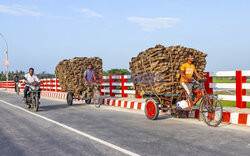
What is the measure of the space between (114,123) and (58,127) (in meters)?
1.65

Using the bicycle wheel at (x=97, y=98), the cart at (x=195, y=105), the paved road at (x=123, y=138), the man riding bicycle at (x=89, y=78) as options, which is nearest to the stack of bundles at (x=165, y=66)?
the cart at (x=195, y=105)

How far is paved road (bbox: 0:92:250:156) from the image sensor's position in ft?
17.6

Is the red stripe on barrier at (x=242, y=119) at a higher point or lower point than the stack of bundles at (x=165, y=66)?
lower

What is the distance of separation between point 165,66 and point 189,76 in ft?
2.57

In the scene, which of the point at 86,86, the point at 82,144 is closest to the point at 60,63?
the point at 86,86

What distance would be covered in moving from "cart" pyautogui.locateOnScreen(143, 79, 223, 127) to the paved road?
336 millimetres

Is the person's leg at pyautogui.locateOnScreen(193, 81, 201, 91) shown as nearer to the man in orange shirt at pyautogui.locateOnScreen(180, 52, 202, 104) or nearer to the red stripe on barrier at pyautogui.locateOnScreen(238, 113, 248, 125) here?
the man in orange shirt at pyautogui.locateOnScreen(180, 52, 202, 104)

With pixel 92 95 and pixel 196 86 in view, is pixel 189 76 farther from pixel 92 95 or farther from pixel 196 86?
pixel 92 95

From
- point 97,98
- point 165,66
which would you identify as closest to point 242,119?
point 165,66

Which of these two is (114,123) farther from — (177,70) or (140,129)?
(177,70)

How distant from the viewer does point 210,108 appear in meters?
7.86

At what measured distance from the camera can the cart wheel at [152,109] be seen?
9.19m

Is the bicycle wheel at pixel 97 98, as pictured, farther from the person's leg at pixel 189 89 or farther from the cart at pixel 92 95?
the person's leg at pixel 189 89

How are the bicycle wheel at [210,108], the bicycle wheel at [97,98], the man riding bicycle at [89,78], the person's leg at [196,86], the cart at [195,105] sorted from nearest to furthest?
the bicycle wheel at [210,108] → the cart at [195,105] → the person's leg at [196,86] → the bicycle wheel at [97,98] → the man riding bicycle at [89,78]
